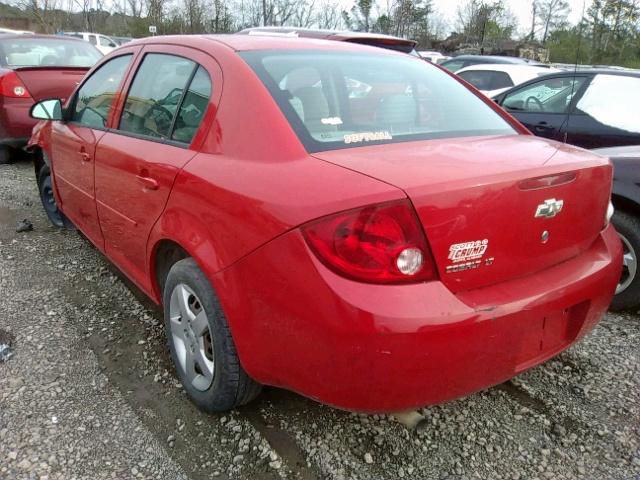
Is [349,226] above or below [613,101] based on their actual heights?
below

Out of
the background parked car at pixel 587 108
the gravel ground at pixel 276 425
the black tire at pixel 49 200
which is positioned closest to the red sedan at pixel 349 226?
the gravel ground at pixel 276 425

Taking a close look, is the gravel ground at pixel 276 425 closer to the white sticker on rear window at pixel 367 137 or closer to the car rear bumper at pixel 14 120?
the white sticker on rear window at pixel 367 137

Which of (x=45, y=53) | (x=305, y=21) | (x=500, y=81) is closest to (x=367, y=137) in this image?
(x=45, y=53)

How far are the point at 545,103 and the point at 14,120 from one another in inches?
239

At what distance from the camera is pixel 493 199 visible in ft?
5.73

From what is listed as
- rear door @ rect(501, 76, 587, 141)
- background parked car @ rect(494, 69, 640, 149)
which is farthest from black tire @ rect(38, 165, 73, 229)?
rear door @ rect(501, 76, 587, 141)

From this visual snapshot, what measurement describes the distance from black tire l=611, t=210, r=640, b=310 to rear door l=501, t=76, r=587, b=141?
2.34 metres

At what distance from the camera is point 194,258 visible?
2133 mm

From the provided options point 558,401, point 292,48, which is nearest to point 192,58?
point 292,48

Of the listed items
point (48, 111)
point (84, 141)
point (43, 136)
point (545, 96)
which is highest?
point (545, 96)

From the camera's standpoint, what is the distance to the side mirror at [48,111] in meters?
3.63

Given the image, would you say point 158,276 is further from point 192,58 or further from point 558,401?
point 558,401

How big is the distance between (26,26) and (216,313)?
58.2 meters

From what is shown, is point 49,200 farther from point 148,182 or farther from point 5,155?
point 5,155
